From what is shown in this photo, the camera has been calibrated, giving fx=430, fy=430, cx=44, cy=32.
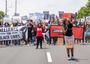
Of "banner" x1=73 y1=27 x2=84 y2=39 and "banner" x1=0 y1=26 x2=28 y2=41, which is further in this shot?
"banner" x1=73 y1=27 x2=84 y2=39

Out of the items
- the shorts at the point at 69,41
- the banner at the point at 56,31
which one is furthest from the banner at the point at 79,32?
the shorts at the point at 69,41

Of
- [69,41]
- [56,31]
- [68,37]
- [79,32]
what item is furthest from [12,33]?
[69,41]

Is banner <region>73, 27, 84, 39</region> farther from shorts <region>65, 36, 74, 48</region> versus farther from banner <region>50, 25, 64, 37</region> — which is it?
shorts <region>65, 36, 74, 48</region>

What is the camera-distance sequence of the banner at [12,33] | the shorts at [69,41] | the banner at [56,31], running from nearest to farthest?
the shorts at [69,41]
the banner at [12,33]
the banner at [56,31]

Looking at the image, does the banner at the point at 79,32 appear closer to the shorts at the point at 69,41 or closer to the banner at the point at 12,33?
the banner at the point at 12,33

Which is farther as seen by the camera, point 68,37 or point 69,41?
point 68,37

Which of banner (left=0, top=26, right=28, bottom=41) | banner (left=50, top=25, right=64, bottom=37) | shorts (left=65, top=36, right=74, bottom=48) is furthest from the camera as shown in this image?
banner (left=50, top=25, right=64, bottom=37)

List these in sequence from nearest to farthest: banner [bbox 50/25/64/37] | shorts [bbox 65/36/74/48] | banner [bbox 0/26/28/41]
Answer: shorts [bbox 65/36/74/48]
banner [bbox 0/26/28/41]
banner [bbox 50/25/64/37]

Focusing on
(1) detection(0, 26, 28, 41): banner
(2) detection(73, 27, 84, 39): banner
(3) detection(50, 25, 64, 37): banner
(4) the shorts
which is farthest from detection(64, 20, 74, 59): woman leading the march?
(2) detection(73, 27, 84, 39): banner

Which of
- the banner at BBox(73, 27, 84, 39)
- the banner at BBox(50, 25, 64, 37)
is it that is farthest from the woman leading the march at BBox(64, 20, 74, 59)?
the banner at BBox(73, 27, 84, 39)

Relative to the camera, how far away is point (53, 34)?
33719 mm

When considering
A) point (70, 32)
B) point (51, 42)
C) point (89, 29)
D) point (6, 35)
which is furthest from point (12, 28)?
point (70, 32)

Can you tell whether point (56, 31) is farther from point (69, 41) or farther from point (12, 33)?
point (69, 41)

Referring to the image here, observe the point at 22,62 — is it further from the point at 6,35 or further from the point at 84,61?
the point at 6,35
